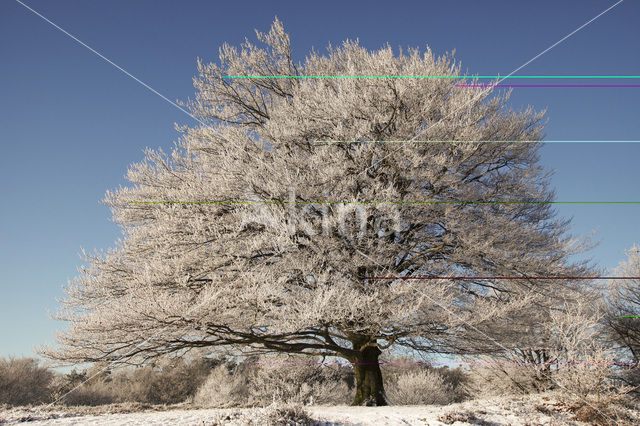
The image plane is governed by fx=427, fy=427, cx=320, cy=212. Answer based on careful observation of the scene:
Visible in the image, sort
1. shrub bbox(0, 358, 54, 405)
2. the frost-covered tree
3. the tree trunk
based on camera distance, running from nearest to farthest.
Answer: the frost-covered tree < the tree trunk < shrub bbox(0, 358, 54, 405)

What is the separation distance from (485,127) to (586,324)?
487cm

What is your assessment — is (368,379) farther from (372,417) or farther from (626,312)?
(626,312)

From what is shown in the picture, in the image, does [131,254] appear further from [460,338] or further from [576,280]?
[576,280]

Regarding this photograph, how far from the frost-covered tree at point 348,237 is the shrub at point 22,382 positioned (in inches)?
508

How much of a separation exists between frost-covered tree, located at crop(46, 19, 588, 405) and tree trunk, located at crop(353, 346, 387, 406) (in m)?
0.05

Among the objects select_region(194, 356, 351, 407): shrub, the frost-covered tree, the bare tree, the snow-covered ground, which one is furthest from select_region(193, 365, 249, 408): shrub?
the bare tree

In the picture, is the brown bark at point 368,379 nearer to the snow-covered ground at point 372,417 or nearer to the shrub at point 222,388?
the snow-covered ground at point 372,417

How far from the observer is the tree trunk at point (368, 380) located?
9.77 m

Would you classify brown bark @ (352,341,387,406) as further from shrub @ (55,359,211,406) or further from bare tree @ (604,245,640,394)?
shrub @ (55,359,211,406)

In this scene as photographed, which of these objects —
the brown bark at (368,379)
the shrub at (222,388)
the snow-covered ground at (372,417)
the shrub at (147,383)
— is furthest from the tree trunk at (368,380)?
the shrub at (147,383)

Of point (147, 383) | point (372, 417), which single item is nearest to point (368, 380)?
point (372, 417)

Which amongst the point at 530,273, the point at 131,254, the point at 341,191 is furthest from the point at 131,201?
the point at 530,273

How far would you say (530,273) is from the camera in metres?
9.46

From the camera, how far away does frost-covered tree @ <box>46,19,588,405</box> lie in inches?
312
